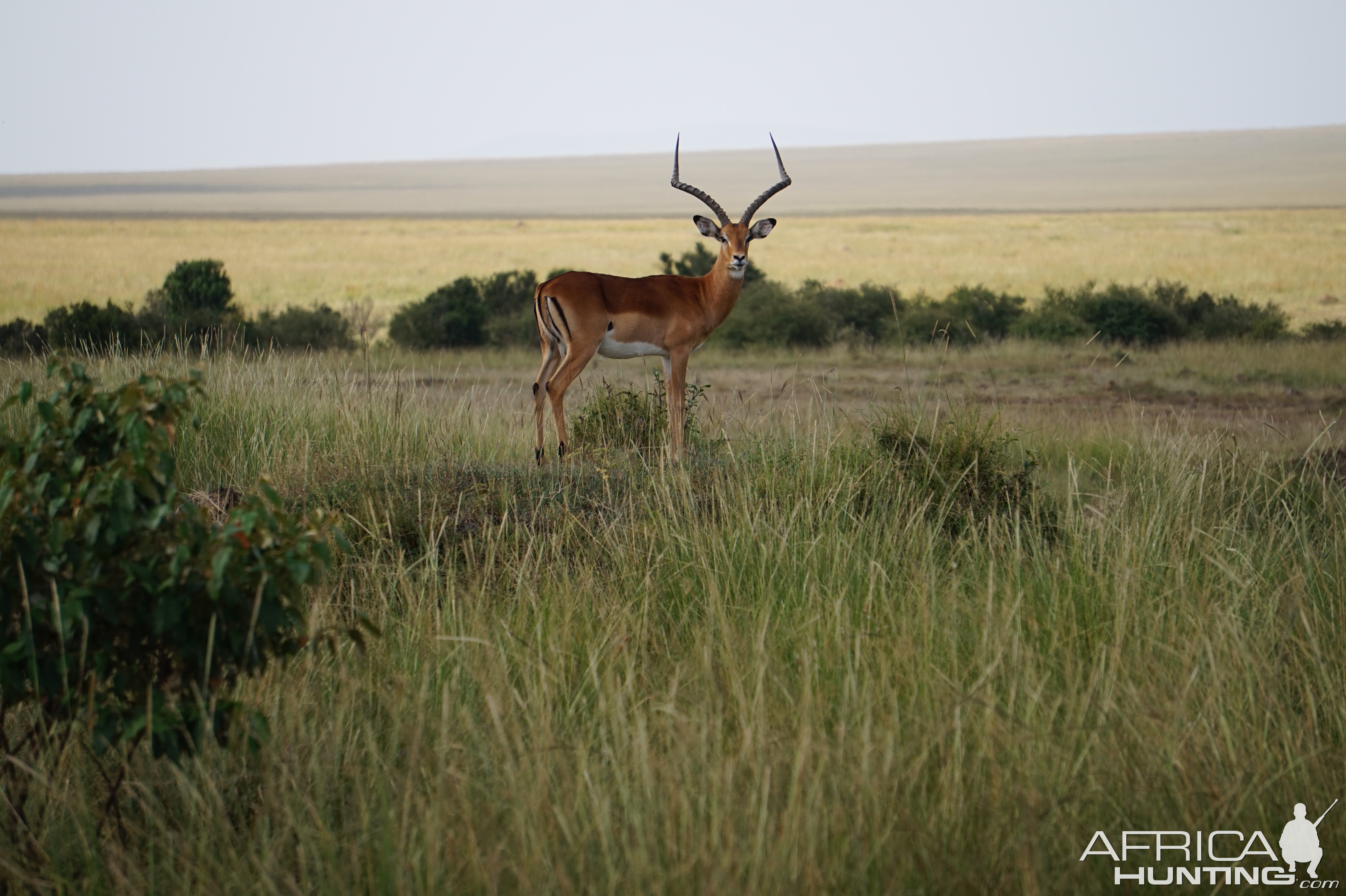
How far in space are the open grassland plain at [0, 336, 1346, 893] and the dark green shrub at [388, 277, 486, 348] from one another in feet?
56.1

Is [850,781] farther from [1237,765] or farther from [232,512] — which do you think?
[232,512]

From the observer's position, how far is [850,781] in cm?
288

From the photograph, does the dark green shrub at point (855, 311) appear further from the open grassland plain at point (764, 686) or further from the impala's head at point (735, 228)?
the open grassland plain at point (764, 686)

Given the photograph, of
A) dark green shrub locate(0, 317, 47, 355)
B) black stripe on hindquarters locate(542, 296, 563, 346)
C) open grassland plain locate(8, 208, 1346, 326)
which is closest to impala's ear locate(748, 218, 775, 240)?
black stripe on hindquarters locate(542, 296, 563, 346)

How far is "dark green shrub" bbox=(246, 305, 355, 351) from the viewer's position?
21844mm

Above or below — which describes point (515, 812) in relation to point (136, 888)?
above

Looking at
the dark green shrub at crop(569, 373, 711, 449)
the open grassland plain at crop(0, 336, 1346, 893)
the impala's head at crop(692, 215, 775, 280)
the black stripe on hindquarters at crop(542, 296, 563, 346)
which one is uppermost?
the impala's head at crop(692, 215, 775, 280)

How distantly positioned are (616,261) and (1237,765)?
47271 mm

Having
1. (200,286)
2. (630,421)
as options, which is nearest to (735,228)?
(630,421)

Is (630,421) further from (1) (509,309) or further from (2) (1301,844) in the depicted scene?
(1) (509,309)

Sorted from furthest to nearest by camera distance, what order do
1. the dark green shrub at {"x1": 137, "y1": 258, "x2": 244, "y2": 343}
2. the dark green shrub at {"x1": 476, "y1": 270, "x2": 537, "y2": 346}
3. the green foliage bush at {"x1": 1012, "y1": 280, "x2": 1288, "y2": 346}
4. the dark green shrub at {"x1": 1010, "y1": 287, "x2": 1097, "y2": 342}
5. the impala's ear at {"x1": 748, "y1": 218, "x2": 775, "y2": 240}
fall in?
the dark green shrub at {"x1": 476, "y1": 270, "x2": 537, "y2": 346}
the green foliage bush at {"x1": 1012, "y1": 280, "x2": 1288, "y2": 346}
the dark green shrub at {"x1": 1010, "y1": 287, "x2": 1097, "y2": 342}
the dark green shrub at {"x1": 137, "y1": 258, "x2": 244, "y2": 343}
the impala's ear at {"x1": 748, "y1": 218, "x2": 775, "y2": 240}

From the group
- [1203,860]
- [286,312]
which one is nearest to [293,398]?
[1203,860]

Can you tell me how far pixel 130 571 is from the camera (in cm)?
254

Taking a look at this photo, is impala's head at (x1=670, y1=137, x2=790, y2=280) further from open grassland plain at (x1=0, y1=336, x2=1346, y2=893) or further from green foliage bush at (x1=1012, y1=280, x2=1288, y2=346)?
green foliage bush at (x1=1012, y1=280, x2=1288, y2=346)
